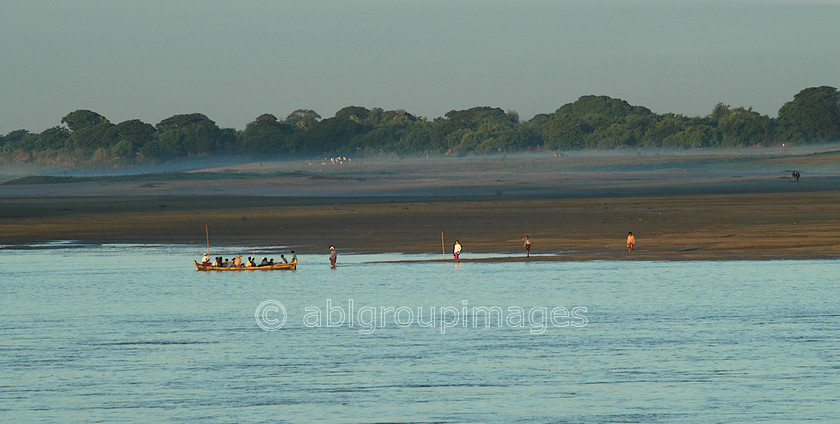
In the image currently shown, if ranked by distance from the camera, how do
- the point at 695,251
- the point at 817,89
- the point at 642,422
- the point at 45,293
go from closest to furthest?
the point at 642,422, the point at 45,293, the point at 695,251, the point at 817,89

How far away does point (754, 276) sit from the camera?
3509cm

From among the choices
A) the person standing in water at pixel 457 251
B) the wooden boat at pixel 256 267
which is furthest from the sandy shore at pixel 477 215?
the wooden boat at pixel 256 267

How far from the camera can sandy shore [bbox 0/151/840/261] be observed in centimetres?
4778

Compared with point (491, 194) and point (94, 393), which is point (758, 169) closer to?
point (491, 194)

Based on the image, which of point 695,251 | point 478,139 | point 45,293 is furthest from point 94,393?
point 478,139

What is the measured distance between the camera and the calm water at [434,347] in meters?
18.3

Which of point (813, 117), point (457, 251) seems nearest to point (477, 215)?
point (457, 251)

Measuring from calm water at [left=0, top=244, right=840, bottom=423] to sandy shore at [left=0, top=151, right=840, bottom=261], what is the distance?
902 centimetres

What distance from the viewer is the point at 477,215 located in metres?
66.4

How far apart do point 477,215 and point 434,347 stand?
1690 inches

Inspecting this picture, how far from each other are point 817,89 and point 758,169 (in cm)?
5340

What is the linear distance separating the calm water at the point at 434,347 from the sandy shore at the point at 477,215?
9.02 meters

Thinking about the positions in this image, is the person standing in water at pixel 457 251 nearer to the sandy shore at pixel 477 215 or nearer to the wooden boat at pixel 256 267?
the sandy shore at pixel 477 215

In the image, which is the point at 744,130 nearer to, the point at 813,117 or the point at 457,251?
the point at 813,117
